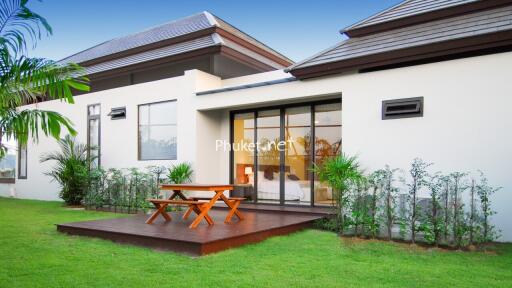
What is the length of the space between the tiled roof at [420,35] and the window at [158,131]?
4232 mm

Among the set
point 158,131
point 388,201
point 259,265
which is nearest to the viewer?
point 259,265

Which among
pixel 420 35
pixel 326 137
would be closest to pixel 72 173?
pixel 326 137

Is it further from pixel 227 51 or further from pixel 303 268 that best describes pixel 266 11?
pixel 303 268

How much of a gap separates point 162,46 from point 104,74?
7.33ft

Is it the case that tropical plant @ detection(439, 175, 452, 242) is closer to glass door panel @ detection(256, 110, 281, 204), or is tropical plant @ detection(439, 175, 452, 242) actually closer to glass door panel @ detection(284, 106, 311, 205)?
glass door panel @ detection(284, 106, 311, 205)

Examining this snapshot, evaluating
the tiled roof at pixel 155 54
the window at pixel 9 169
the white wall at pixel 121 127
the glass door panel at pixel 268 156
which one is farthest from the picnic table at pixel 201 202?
the window at pixel 9 169

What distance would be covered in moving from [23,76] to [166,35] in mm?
8191

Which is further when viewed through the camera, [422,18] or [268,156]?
[268,156]

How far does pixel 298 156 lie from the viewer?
976cm

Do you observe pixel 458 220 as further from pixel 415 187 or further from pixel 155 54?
pixel 155 54

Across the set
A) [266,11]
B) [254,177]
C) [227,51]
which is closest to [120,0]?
[266,11]

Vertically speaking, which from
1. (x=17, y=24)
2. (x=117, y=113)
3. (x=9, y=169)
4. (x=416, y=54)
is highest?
(x=416, y=54)

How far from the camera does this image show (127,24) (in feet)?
77.4

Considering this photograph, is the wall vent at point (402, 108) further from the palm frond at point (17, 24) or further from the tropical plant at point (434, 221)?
the palm frond at point (17, 24)
